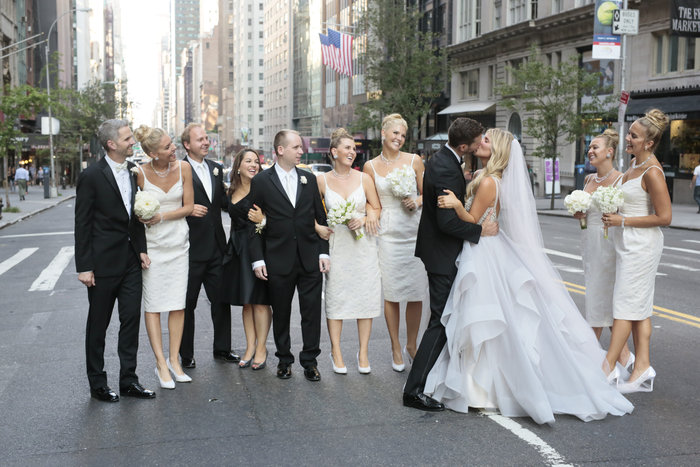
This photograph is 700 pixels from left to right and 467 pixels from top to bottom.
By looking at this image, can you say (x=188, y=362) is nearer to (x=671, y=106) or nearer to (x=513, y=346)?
(x=513, y=346)

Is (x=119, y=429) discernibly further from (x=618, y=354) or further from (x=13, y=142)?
(x=13, y=142)

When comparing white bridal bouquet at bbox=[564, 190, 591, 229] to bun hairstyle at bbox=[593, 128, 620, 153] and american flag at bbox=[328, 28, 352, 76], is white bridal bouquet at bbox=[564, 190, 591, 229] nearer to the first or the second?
bun hairstyle at bbox=[593, 128, 620, 153]

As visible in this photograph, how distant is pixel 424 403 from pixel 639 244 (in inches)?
88.7

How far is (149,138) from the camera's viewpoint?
6.33 meters

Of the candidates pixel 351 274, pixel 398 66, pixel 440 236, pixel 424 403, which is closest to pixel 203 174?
pixel 351 274

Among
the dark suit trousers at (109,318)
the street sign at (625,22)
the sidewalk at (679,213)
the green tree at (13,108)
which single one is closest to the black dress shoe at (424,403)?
the dark suit trousers at (109,318)

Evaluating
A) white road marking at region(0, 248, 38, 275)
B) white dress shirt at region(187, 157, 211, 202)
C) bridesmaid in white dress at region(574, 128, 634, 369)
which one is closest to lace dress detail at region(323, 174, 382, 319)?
white dress shirt at region(187, 157, 211, 202)

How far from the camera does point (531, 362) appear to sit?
556 centimetres

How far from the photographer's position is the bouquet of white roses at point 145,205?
19.8 ft

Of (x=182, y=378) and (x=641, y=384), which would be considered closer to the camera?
(x=641, y=384)

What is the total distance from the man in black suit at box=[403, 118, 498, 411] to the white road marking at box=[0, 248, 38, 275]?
11.3m

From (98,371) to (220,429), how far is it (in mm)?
1332

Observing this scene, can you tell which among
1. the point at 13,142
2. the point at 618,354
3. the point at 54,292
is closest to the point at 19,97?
the point at 13,142

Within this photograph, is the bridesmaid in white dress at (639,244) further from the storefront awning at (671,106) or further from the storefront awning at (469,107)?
the storefront awning at (469,107)
